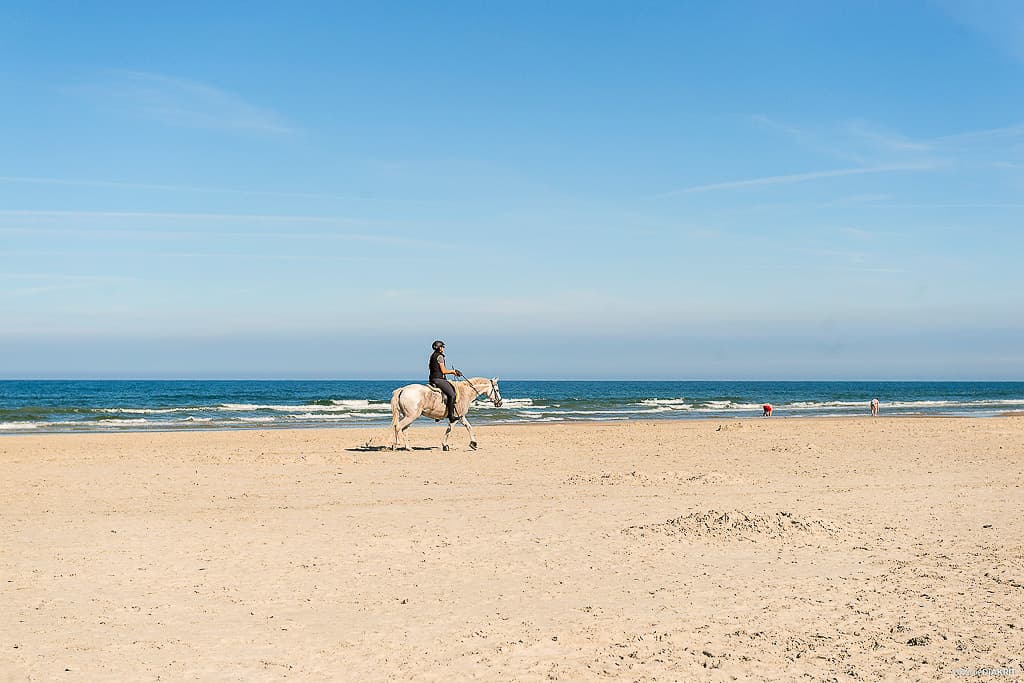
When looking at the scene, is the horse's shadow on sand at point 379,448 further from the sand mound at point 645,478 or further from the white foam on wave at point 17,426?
the white foam on wave at point 17,426

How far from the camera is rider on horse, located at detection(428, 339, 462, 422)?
884 inches

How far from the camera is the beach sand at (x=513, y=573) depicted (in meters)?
6.78

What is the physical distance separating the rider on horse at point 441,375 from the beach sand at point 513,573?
4524 mm

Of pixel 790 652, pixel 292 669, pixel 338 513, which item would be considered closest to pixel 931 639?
pixel 790 652

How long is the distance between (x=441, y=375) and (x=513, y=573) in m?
13.6

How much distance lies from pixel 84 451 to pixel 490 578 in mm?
17371

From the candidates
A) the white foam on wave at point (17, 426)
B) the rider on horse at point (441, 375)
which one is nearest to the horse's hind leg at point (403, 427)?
the rider on horse at point (441, 375)

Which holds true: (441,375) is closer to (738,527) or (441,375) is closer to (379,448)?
(379,448)

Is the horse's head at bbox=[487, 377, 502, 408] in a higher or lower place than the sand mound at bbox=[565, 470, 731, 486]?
higher

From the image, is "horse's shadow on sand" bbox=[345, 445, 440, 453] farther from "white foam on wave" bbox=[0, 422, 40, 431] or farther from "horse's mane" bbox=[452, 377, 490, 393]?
"white foam on wave" bbox=[0, 422, 40, 431]

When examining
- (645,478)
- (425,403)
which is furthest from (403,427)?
(645,478)

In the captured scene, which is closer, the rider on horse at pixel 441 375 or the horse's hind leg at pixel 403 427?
the rider on horse at pixel 441 375

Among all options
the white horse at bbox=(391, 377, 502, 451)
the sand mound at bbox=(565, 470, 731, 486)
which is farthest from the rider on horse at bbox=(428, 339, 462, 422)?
the sand mound at bbox=(565, 470, 731, 486)

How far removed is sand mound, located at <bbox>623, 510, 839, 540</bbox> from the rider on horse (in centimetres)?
1143
